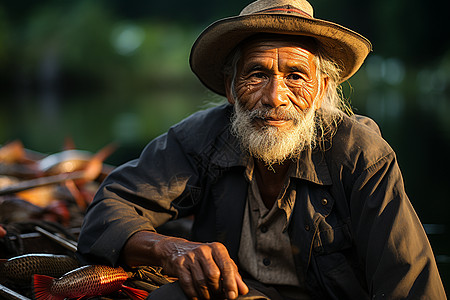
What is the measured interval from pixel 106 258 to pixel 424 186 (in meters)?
6.30

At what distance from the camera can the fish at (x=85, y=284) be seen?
7.02ft

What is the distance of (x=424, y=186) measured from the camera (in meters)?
7.60

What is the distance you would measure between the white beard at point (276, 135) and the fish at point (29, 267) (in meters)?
1.07

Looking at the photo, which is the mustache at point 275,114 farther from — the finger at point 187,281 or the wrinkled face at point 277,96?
the finger at point 187,281

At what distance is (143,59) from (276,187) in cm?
5979

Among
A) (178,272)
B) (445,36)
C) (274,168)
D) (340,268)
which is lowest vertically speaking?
(445,36)

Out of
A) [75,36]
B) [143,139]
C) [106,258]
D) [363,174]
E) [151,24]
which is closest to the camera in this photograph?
[363,174]

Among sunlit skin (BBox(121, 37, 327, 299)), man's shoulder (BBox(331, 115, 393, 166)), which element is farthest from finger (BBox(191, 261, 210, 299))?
man's shoulder (BBox(331, 115, 393, 166))

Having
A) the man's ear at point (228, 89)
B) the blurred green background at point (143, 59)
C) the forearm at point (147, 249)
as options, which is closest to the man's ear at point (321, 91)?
the man's ear at point (228, 89)

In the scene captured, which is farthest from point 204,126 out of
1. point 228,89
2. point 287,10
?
point 287,10

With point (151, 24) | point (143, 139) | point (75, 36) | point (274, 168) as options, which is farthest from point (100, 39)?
point (274, 168)

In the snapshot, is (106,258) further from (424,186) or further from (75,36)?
(75,36)

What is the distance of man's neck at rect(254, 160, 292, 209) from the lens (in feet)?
7.66

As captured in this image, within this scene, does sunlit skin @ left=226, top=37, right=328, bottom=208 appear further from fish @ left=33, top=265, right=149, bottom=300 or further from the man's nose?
fish @ left=33, top=265, right=149, bottom=300
